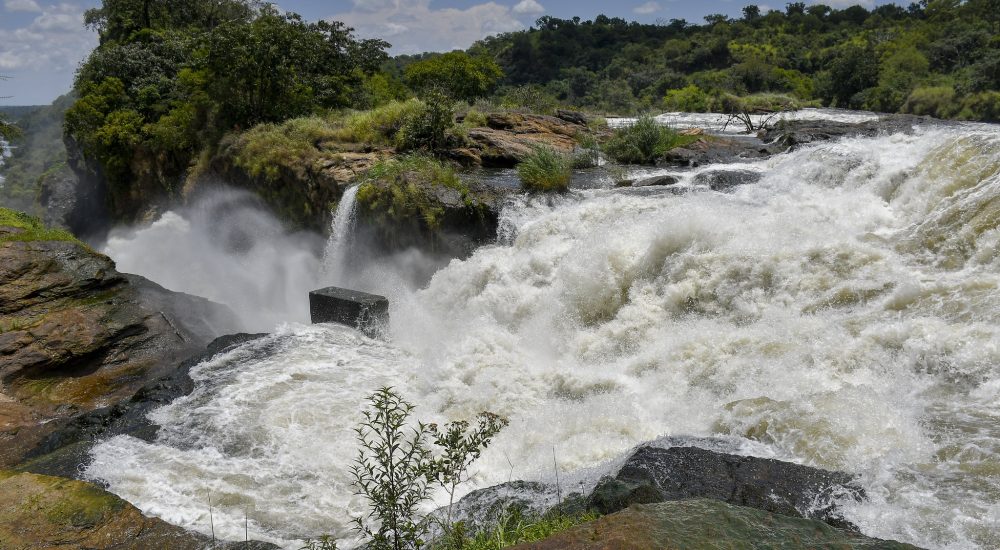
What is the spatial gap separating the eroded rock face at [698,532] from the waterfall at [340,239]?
9961mm

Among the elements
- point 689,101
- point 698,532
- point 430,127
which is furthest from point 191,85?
point 689,101

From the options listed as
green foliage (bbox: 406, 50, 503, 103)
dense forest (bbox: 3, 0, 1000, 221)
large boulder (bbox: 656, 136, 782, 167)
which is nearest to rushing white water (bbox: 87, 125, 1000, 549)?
large boulder (bbox: 656, 136, 782, 167)

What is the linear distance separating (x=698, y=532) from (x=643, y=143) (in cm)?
1217

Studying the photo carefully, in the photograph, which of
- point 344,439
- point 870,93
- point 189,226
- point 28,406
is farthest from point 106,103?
point 870,93

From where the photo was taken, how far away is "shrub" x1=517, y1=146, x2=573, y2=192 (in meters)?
10.8

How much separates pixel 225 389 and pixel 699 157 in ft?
33.5

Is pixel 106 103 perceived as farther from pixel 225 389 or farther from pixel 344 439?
pixel 344 439

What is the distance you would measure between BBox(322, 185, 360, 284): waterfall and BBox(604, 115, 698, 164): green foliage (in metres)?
5.71

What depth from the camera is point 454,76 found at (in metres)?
21.6

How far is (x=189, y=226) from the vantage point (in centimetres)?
1834

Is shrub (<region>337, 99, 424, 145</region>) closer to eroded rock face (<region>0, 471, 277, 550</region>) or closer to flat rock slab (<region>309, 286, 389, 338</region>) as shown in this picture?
flat rock slab (<region>309, 286, 389, 338</region>)

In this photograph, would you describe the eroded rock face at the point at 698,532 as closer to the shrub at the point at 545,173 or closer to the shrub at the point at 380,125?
the shrub at the point at 545,173

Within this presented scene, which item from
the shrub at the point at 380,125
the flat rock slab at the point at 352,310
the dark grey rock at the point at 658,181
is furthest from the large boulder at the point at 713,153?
the flat rock slab at the point at 352,310

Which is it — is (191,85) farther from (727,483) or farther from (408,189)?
(727,483)
